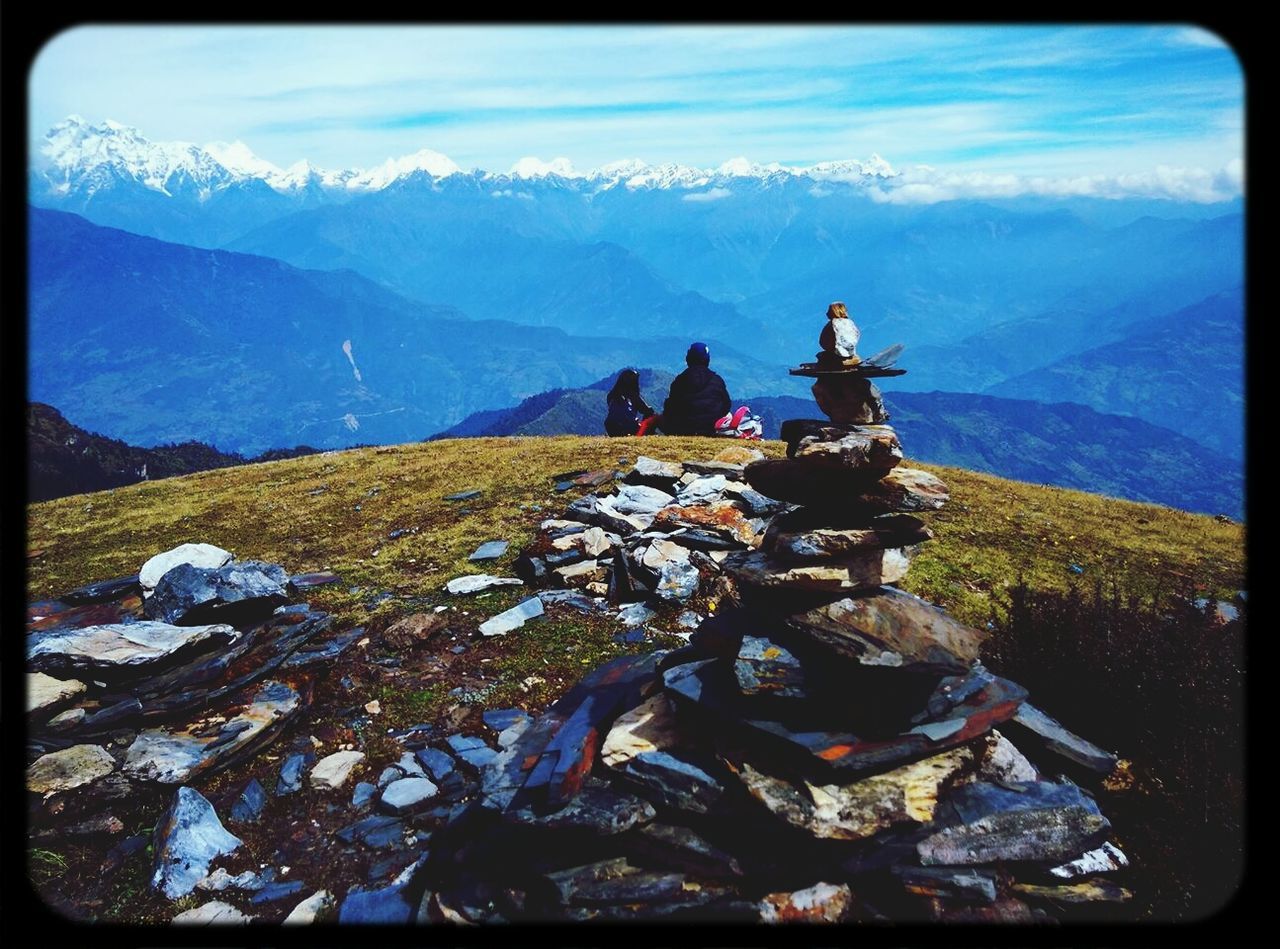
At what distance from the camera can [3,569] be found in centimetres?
960

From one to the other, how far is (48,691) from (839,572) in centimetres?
923

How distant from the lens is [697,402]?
2422cm

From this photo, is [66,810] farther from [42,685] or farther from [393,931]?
[393,931]

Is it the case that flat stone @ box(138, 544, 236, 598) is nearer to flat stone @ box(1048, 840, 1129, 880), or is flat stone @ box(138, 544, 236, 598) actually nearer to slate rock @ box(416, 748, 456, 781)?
slate rock @ box(416, 748, 456, 781)

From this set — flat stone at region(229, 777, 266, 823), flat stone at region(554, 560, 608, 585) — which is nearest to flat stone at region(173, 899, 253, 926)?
flat stone at region(229, 777, 266, 823)

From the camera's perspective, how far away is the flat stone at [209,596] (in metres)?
10.3

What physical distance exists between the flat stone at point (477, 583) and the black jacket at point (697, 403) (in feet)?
43.1

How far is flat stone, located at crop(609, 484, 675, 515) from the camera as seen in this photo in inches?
567

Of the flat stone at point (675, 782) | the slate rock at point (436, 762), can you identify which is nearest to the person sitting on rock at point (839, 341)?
the flat stone at point (675, 782)

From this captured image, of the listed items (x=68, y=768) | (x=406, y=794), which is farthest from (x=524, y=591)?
(x=68, y=768)

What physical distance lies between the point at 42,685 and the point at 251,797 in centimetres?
313

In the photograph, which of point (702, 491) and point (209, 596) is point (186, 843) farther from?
point (702, 491)

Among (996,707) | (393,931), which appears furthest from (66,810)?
(996,707)

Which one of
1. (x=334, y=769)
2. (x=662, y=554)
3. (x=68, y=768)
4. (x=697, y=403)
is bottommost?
(x=334, y=769)
